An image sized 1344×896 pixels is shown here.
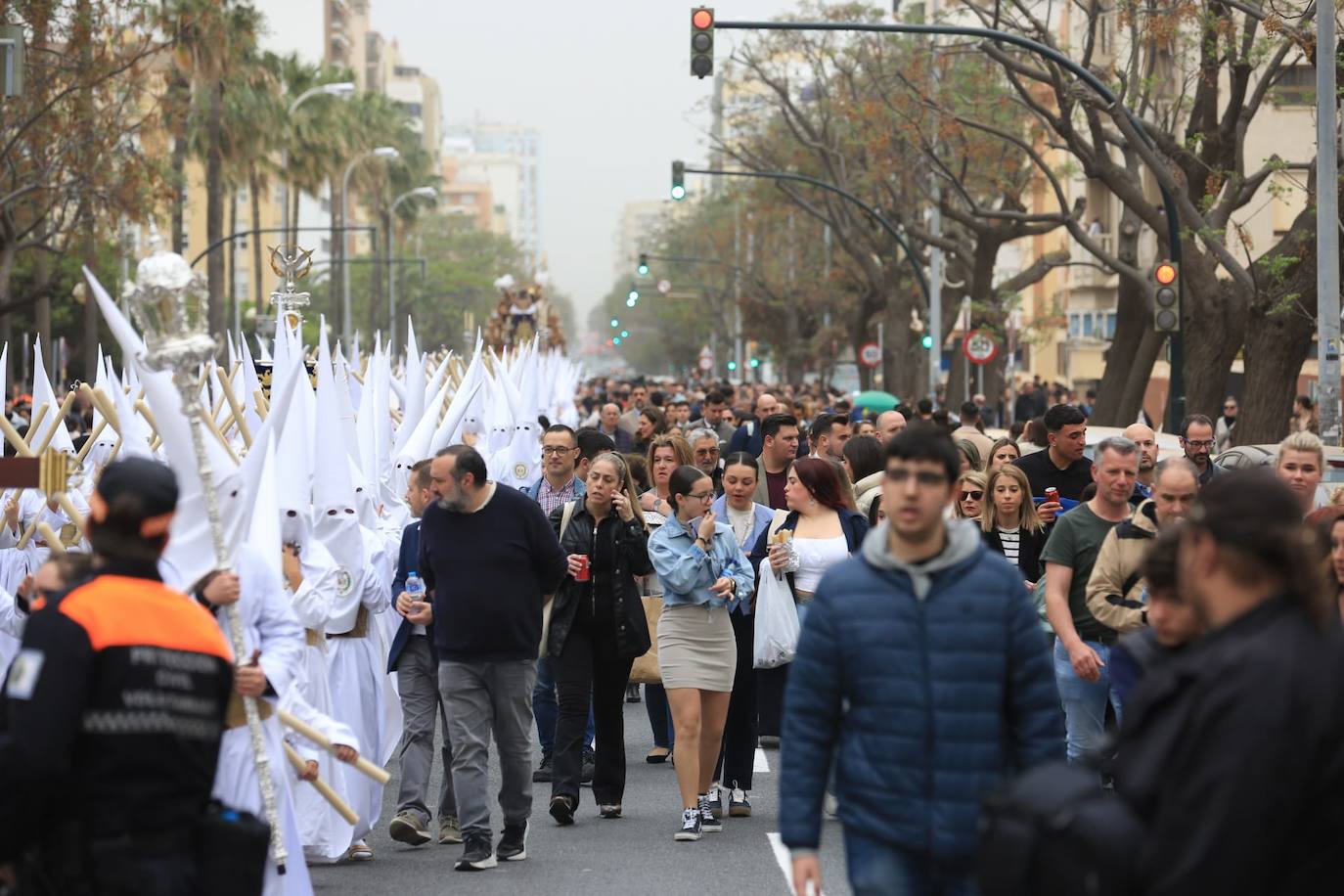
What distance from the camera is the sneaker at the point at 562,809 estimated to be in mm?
10117

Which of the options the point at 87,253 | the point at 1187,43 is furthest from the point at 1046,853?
the point at 87,253

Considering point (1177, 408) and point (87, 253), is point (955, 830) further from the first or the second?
point (87, 253)

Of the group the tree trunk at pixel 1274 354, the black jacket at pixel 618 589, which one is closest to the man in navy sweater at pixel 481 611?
the black jacket at pixel 618 589

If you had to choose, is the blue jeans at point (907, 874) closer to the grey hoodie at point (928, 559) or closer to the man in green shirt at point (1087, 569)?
the grey hoodie at point (928, 559)

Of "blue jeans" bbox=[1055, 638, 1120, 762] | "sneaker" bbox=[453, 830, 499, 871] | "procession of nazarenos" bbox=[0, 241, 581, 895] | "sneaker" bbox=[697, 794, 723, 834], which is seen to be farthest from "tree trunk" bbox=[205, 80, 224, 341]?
"blue jeans" bbox=[1055, 638, 1120, 762]

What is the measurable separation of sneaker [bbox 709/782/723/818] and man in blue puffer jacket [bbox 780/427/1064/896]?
15.7 ft

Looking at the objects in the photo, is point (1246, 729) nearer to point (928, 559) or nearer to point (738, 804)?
point (928, 559)

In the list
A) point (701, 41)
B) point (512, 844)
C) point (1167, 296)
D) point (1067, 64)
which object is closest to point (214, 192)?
point (701, 41)

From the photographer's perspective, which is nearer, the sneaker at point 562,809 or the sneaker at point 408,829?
the sneaker at point 408,829

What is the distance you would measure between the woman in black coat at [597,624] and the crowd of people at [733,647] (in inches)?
0.6

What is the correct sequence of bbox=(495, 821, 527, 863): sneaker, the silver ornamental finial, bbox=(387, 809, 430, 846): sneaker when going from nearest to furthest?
the silver ornamental finial, bbox=(495, 821, 527, 863): sneaker, bbox=(387, 809, 430, 846): sneaker

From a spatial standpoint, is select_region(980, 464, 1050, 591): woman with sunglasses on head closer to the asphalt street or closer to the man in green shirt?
the man in green shirt

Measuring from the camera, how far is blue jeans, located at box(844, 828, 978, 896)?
517 centimetres

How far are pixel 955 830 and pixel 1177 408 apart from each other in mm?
16621
